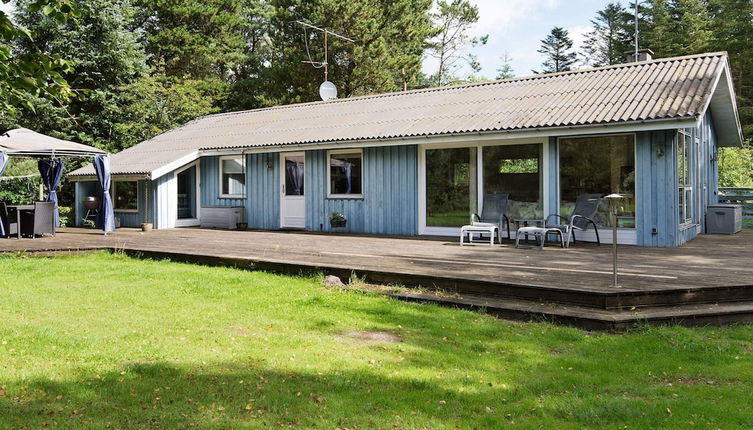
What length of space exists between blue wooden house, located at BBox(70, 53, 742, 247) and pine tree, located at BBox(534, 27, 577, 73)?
24873mm

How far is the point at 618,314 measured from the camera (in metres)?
5.20

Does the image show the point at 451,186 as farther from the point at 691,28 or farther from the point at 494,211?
the point at 691,28

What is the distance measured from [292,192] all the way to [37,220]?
559 centimetres

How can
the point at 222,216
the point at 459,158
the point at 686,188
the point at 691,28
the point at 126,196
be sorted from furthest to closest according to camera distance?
the point at 691,28 → the point at 126,196 → the point at 222,216 → the point at 459,158 → the point at 686,188

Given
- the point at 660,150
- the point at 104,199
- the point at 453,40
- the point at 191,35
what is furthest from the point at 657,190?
the point at 453,40

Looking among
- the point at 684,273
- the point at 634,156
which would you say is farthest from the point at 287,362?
the point at 634,156

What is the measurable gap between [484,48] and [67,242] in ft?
89.3

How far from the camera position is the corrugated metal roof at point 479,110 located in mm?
9727

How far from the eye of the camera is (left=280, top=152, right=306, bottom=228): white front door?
14.0 metres

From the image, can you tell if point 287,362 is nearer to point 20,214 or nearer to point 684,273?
point 684,273

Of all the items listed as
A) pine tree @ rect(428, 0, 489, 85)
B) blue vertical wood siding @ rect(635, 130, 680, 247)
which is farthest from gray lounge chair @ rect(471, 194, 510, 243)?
pine tree @ rect(428, 0, 489, 85)

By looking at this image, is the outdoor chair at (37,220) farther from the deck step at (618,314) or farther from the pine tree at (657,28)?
the pine tree at (657,28)

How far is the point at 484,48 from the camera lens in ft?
108

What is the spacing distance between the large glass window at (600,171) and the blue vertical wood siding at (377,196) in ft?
10.2
